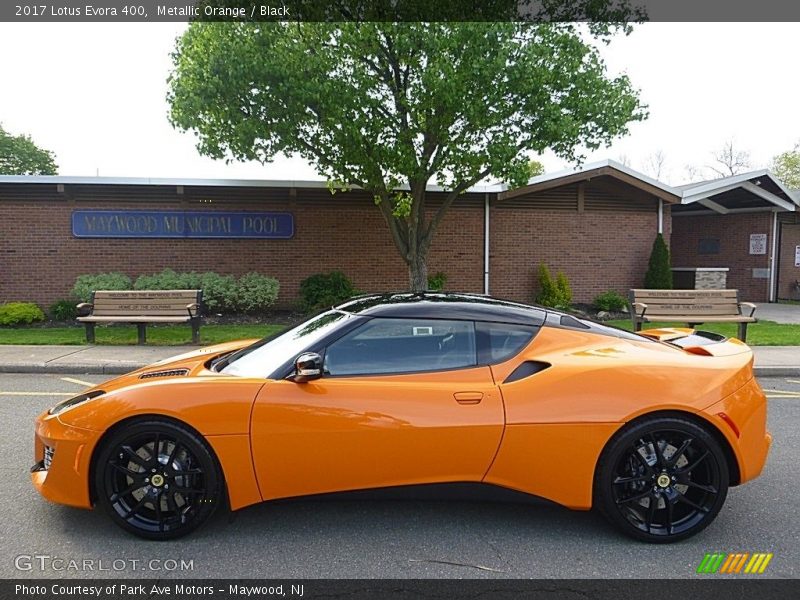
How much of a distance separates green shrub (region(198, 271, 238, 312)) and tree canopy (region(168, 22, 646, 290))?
308 cm

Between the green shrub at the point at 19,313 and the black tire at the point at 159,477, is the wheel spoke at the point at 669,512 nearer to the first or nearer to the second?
the black tire at the point at 159,477

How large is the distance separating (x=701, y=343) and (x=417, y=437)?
213cm

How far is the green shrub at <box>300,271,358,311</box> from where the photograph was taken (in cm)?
1166

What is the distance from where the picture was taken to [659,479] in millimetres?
2771

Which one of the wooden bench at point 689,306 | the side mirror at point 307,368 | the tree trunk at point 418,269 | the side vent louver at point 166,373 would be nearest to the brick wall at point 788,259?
the wooden bench at point 689,306

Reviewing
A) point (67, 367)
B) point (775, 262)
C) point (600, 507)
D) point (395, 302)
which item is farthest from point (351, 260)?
point (775, 262)

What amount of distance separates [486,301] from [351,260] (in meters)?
9.65

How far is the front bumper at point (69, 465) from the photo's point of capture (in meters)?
2.72

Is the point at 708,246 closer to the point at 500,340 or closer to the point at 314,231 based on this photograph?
the point at 314,231

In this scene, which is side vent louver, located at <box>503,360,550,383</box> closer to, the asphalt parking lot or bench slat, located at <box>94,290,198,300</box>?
the asphalt parking lot

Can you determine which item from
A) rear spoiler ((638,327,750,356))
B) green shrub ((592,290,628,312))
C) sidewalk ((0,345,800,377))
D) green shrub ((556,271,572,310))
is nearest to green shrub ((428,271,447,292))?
green shrub ((556,271,572,310))
